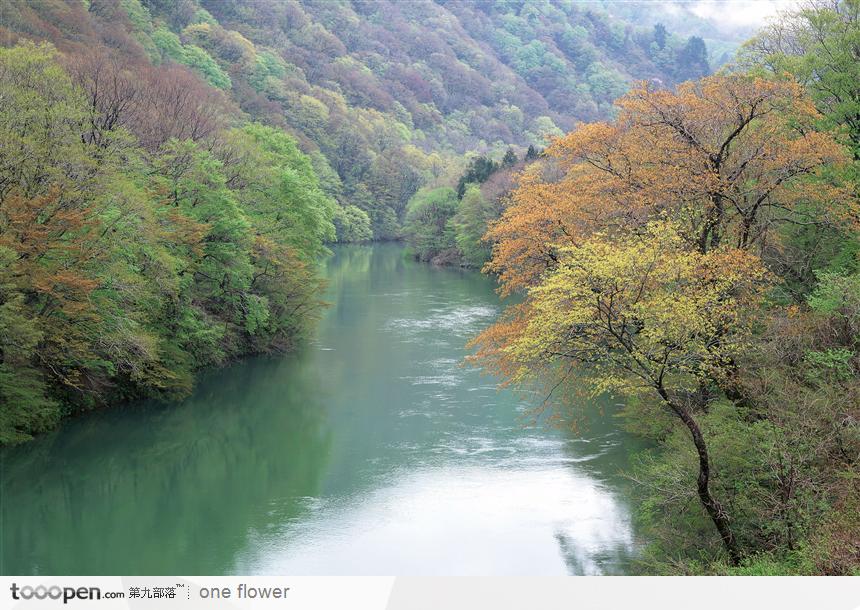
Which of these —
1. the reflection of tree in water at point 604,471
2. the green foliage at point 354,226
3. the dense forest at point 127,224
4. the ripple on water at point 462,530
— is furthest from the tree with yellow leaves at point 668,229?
the green foliage at point 354,226

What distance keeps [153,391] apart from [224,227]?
274 inches

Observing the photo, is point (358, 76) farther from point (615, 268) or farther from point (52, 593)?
point (52, 593)

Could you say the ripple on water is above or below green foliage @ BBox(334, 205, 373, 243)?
below

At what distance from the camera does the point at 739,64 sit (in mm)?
32562

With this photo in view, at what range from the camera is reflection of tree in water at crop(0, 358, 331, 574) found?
18.4m

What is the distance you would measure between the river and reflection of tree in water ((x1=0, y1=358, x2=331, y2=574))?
64mm

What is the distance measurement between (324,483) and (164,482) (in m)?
4.56

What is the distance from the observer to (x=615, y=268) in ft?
49.0

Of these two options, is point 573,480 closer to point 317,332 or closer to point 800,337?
point 800,337

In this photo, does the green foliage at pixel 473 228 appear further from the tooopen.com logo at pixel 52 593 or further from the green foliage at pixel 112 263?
the tooopen.com logo at pixel 52 593

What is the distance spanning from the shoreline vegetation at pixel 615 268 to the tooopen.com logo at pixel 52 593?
8357 mm

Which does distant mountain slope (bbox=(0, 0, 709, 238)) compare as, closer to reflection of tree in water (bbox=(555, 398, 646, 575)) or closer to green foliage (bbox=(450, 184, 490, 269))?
green foliage (bbox=(450, 184, 490, 269))

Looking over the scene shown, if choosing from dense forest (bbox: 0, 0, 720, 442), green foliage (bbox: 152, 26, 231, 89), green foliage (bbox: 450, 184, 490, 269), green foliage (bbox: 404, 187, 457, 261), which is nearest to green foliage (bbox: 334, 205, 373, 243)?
green foliage (bbox: 404, 187, 457, 261)

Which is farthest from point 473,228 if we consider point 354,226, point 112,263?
point 112,263
